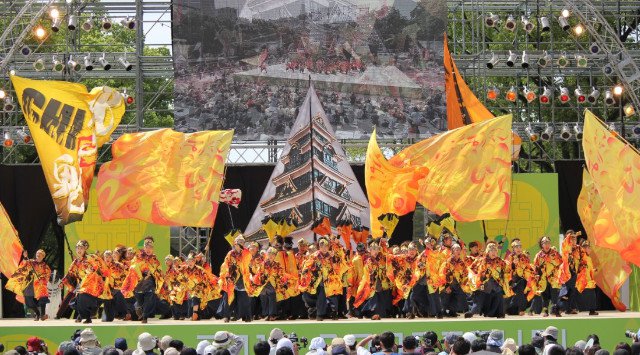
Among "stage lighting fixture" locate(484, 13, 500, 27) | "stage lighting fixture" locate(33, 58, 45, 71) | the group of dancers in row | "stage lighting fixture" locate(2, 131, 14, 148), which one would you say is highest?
"stage lighting fixture" locate(484, 13, 500, 27)

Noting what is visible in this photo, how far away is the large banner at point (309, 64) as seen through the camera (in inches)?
995

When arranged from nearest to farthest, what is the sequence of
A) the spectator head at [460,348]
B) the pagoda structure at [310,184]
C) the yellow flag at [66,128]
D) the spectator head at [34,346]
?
the spectator head at [460,348] → the spectator head at [34,346] → the yellow flag at [66,128] → the pagoda structure at [310,184]

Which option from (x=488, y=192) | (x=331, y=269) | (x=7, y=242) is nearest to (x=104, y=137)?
(x=7, y=242)

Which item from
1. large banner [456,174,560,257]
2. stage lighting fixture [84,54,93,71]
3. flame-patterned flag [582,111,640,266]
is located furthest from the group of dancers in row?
stage lighting fixture [84,54,93,71]

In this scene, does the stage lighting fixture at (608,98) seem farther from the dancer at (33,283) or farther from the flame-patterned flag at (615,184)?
the dancer at (33,283)

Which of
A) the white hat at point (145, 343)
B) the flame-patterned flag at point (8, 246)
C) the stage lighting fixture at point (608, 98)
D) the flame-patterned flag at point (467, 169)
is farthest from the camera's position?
the stage lighting fixture at point (608, 98)

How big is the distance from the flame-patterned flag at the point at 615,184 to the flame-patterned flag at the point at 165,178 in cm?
586

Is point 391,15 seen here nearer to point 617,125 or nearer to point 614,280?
point 617,125

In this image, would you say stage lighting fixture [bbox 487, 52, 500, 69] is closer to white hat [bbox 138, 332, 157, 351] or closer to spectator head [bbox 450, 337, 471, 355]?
white hat [bbox 138, 332, 157, 351]

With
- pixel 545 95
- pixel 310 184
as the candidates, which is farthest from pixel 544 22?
pixel 310 184

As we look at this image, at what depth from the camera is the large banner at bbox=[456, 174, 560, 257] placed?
24.8 m

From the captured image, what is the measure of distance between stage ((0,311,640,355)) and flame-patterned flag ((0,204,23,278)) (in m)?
3.20

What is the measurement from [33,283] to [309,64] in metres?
6.79

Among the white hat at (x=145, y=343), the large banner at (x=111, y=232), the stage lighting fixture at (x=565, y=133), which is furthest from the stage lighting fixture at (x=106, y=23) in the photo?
the white hat at (x=145, y=343)
